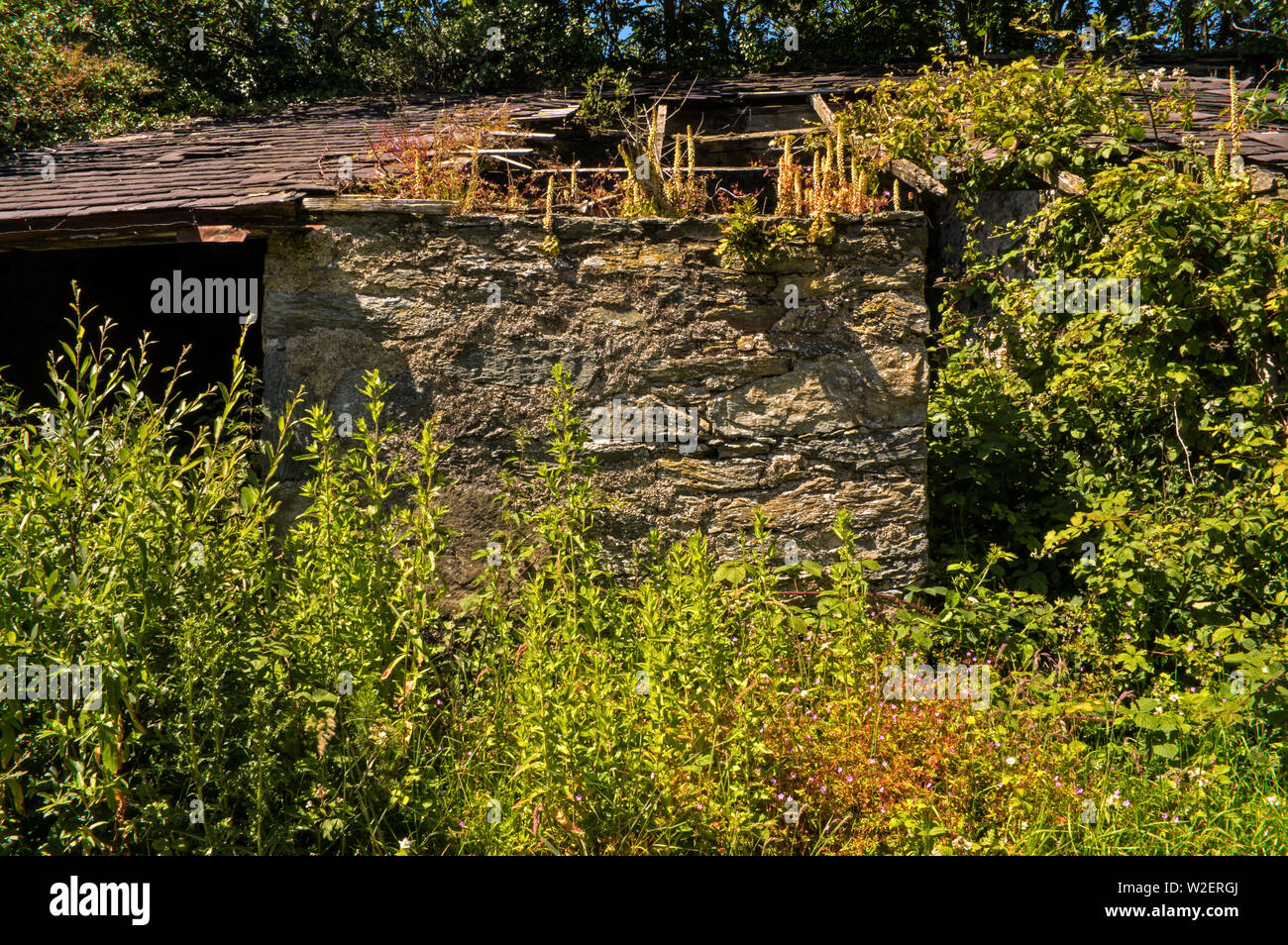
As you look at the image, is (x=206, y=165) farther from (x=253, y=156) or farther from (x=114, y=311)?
(x=114, y=311)

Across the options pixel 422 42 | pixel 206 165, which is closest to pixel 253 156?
pixel 206 165

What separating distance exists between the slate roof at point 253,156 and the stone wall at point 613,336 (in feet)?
1.93

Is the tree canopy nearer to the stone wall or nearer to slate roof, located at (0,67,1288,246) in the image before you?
slate roof, located at (0,67,1288,246)

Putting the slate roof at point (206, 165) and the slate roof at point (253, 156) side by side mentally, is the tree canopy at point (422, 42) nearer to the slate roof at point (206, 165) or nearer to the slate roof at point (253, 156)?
the slate roof at point (253, 156)

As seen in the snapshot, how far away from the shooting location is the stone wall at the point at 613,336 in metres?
4.31

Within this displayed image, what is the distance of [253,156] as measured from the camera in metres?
6.12

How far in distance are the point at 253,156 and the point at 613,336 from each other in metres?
3.48

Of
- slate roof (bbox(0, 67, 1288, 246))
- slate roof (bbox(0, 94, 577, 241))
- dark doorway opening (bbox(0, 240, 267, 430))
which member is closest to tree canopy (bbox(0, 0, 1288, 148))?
slate roof (bbox(0, 67, 1288, 246))

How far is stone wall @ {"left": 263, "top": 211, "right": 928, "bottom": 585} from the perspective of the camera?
4309 millimetres

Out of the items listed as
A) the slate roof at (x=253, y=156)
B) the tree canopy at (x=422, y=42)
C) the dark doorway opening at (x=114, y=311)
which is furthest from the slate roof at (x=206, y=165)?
the tree canopy at (x=422, y=42)

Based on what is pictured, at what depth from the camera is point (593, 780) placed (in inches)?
109

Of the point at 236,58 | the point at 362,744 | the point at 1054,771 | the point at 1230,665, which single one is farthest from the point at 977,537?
the point at 236,58

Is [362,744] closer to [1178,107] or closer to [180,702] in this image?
[180,702]

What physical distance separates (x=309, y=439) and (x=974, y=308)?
18.3 ft
